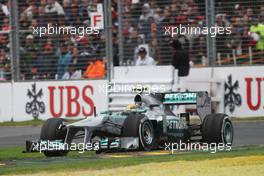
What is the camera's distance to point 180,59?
22.0m

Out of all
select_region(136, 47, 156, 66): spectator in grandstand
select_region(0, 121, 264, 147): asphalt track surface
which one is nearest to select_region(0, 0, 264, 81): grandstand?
select_region(136, 47, 156, 66): spectator in grandstand

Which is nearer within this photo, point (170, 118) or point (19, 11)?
point (170, 118)

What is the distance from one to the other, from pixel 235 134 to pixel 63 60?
6.90 meters

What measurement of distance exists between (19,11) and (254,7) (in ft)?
21.4

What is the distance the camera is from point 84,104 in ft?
76.3

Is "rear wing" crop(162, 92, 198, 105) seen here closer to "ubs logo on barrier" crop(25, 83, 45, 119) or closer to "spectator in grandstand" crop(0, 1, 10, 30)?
"ubs logo on barrier" crop(25, 83, 45, 119)

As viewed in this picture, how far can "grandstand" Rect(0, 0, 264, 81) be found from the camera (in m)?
22.0

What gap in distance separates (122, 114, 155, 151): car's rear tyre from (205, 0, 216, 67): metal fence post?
27.2 ft

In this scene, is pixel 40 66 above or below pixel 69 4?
below

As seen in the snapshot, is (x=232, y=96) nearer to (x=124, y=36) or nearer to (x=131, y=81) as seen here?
(x=131, y=81)

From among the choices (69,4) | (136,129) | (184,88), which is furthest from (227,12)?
(136,129)

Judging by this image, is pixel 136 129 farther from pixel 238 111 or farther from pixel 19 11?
pixel 19 11

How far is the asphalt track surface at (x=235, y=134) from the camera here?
17.0m

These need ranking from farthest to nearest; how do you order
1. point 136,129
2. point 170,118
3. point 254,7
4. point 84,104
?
point 84,104, point 254,7, point 170,118, point 136,129
